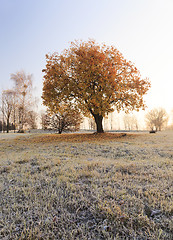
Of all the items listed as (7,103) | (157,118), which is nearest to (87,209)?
(7,103)

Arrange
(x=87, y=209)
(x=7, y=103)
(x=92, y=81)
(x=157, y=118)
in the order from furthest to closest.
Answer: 1. (x=157, y=118)
2. (x=7, y=103)
3. (x=92, y=81)
4. (x=87, y=209)

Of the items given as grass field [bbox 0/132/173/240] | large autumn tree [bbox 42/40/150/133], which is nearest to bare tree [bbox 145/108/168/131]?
large autumn tree [bbox 42/40/150/133]

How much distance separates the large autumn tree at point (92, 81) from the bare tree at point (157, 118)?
3623cm

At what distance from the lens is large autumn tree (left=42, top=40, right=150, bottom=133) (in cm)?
1236

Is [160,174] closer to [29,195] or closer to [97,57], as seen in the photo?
[29,195]

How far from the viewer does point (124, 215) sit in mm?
1852

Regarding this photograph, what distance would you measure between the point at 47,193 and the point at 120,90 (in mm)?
11766

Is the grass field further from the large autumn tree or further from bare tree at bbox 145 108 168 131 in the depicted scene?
bare tree at bbox 145 108 168 131

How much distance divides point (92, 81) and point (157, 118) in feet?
133

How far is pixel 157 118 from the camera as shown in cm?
4619

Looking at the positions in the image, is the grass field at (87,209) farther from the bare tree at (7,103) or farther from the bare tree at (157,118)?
the bare tree at (157,118)

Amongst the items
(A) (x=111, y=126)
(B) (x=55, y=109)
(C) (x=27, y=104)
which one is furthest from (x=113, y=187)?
(A) (x=111, y=126)

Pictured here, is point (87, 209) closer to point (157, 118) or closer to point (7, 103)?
point (7, 103)

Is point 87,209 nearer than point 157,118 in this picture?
Yes
